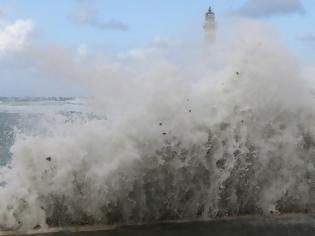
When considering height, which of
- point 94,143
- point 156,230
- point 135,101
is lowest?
point 156,230

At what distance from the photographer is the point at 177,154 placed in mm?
6559

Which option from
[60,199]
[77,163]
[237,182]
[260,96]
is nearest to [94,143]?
[77,163]

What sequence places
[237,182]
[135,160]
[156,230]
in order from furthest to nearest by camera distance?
[237,182] < [135,160] < [156,230]

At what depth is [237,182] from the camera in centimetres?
679

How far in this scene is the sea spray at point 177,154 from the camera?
625 centimetres

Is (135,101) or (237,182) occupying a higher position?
(135,101)

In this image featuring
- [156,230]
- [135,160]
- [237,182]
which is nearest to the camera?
[156,230]

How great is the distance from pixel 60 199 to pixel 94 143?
2.39 feet

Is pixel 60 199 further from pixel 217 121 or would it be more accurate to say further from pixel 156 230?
pixel 217 121

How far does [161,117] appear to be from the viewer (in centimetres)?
672

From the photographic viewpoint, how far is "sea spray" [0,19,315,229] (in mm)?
6246

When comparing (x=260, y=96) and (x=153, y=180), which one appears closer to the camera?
(x=153, y=180)

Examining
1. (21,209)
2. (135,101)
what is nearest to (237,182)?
(135,101)

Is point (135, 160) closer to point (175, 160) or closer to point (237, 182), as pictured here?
point (175, 160)
